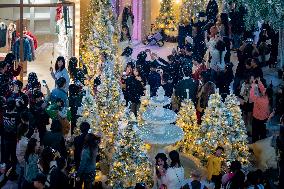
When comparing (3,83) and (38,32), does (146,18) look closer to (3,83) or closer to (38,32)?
(38,32)

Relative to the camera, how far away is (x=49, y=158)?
10633mm

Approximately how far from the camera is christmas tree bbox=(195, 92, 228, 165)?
1309 cm

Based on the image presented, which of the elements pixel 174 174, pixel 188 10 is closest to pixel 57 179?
pixel 174 174

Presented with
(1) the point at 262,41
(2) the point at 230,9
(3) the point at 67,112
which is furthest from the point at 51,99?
(2) the point at 230,9

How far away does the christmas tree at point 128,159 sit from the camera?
453 inches

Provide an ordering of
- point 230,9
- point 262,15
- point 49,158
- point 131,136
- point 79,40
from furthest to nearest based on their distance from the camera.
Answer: point 230,9
point 262,15
point 79,40
point 131,136
point 49,158

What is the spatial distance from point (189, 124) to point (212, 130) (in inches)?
27.7

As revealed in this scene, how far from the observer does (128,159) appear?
11.6 meters

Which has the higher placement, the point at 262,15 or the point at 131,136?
the point at 262,15

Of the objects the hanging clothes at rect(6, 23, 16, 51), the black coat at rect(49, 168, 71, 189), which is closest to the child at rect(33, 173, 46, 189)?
the black coat at rect(49, 168, 71, 189)

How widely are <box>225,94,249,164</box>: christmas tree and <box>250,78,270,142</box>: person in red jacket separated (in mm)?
1450

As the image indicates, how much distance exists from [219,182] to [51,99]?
4209mm

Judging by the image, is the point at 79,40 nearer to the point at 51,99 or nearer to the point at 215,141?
the point at 51,99

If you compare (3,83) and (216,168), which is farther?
(3,83)
